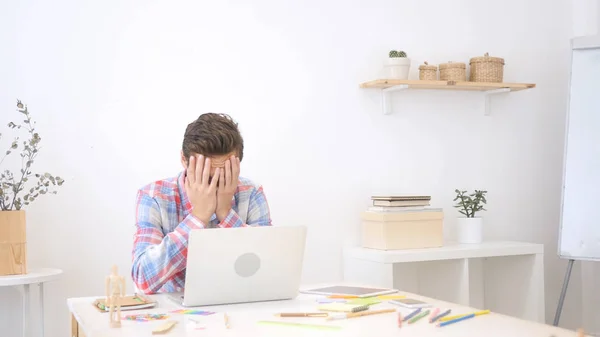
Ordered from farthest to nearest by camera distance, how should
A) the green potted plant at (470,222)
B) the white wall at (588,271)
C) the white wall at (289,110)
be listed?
the white wall at (588,271) → the green potted plant at (470,222) → the white wall at (289,110)

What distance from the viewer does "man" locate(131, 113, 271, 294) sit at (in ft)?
7.24

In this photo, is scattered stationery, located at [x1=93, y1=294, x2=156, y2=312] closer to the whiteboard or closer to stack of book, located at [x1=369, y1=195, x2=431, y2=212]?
stack of book, located at [x1=369, y1=195, x2=431, y2=212]

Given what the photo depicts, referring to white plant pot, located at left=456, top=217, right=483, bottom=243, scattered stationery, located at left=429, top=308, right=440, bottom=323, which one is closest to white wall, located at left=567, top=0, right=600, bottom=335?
white plant pot, located at left=456, top=217, right=483, bottom=243

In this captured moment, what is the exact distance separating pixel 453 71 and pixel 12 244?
2235 millimetres

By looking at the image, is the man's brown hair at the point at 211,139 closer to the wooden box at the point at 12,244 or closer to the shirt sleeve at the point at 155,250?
the shirt sleeve at the point at 155,250

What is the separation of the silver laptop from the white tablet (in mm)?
150

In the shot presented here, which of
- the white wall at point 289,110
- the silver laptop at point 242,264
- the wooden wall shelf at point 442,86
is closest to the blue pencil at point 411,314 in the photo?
the silver laptop at point 242,264

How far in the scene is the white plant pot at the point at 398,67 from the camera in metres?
3.55

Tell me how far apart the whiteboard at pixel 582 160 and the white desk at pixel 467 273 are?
0.19 m

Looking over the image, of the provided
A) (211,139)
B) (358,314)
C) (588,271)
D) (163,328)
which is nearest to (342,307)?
(358,314)

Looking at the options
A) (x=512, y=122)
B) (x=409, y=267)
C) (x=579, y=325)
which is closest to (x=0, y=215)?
(x=409, y=267)

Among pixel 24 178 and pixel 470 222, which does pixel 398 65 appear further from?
pixel 24 178

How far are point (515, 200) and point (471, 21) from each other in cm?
102

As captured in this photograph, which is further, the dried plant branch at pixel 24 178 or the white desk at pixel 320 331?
the dried plant branch at pixel 24 178
